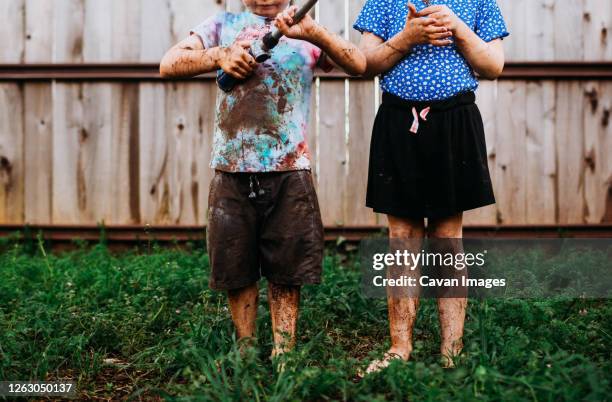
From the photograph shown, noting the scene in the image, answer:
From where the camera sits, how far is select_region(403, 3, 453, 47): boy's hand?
248cm

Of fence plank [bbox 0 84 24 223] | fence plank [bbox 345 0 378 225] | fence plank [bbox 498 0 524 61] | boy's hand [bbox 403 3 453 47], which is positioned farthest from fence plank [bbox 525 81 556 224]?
fence plank [bbox 0 84 24 223]

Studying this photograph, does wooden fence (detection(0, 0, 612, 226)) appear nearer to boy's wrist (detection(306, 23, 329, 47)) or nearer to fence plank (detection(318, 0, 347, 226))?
fence plank (detection(318, 0, 347, 226))

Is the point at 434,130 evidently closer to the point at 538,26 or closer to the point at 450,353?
the point at 450,353

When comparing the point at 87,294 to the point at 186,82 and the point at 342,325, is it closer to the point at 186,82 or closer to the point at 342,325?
the point at 342,325

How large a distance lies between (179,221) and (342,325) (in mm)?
2143

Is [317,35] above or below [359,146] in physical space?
above

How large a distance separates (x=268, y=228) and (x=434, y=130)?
0.72m

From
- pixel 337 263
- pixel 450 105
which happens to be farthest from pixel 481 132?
pixel 337 263

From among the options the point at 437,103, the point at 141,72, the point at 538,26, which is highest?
the point at 538,26

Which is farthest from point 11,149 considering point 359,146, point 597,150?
point 597,150

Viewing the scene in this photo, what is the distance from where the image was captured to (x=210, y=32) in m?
2.69

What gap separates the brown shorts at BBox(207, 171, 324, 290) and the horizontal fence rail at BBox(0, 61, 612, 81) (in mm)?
2544

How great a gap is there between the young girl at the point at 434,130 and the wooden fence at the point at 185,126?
234 cm

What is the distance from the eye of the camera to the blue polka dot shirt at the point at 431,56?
8.54 feet
